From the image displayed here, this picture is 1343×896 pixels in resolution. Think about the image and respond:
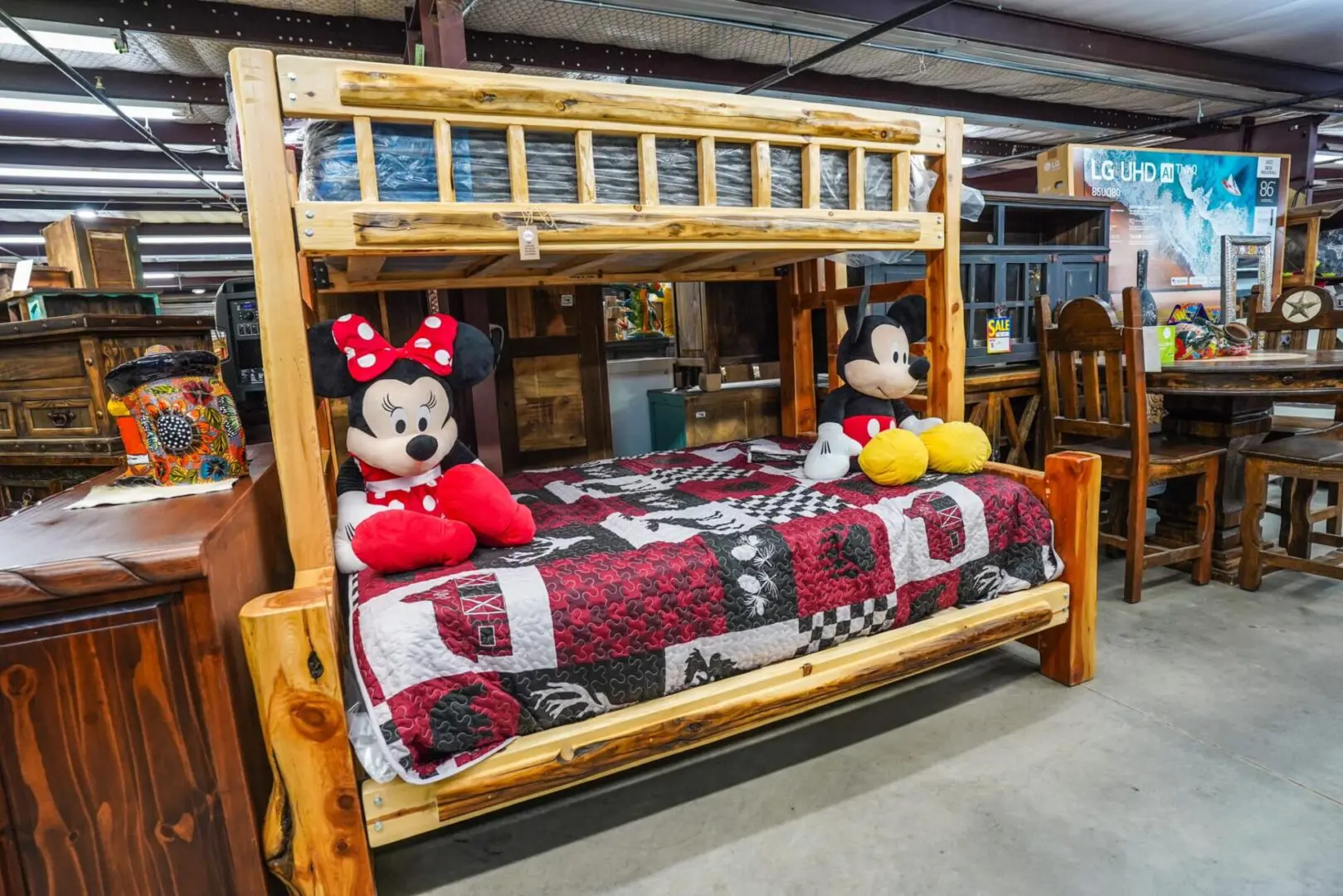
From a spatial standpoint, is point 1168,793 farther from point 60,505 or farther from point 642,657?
point 60,505

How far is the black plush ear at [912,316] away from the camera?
2.49 metres

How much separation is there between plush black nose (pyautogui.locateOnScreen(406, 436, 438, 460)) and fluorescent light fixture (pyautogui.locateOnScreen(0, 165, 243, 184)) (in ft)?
14.7

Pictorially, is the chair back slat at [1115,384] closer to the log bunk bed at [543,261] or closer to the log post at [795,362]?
the log bunk bed at [543,261]

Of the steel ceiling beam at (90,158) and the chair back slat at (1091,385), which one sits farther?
the steel ceiling beam at (90,158)

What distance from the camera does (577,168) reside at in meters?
1.73

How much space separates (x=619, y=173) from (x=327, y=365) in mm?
866

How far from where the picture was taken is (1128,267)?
5.13 metres

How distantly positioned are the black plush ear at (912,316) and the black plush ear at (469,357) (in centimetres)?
144

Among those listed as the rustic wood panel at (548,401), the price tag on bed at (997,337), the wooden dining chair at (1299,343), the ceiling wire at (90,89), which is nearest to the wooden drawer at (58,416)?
the ceiling wire at (90,89)

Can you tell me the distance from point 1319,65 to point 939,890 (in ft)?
21.9

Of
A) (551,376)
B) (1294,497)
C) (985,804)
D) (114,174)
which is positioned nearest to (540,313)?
(551,376)

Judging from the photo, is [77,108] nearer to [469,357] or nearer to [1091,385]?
[469,357]

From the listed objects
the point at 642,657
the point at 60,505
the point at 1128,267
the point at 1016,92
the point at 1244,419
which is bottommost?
the point at 642,657

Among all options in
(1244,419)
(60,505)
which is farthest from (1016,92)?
(60,505)
